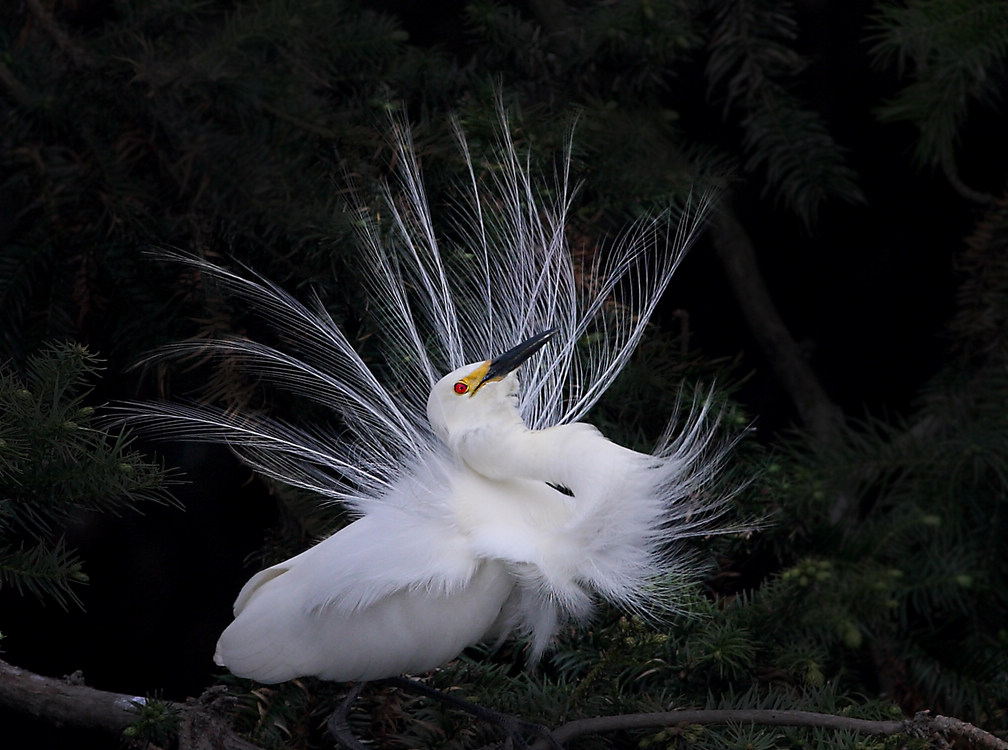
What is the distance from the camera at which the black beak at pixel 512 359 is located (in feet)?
6.24

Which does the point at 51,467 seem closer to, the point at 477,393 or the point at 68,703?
the point at 68,703

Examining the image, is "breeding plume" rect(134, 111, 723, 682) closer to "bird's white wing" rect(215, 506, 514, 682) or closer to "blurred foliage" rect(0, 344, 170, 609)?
"bird's white wing" rect(215, 506, 514, 682)

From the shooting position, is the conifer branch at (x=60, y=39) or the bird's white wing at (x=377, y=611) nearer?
the bird's white wing at (x=377, y=611)

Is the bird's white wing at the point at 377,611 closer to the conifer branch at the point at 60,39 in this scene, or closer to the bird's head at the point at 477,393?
the bird's head at the point at 477,393

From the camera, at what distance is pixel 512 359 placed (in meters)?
1.91

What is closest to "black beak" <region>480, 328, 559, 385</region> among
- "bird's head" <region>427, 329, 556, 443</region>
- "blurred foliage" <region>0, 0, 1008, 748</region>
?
"bird's head" <region>427, 329, 556, 443</region>

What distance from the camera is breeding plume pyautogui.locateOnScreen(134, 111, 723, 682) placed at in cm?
182

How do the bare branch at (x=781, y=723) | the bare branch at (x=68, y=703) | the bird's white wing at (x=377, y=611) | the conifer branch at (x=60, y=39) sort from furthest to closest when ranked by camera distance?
1. the conifer branch at (x=60, y=39)
2. the bird's white wing at (x=377, y=611)
3. the bare branch at (x=68, y=703)
4. the bare branch at (x=781, y=723)

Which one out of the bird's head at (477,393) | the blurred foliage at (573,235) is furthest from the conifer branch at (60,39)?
the bird's head at (477,393)

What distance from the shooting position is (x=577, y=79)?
2.50 meters

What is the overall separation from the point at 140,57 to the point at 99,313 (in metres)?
0.54

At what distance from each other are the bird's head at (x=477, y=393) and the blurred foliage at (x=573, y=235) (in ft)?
1.01

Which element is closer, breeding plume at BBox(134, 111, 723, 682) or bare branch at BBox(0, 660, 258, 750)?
bare branch at BBox(0, 660, 258, 750)

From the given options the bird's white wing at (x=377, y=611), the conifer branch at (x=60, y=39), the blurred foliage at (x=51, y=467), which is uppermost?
the conifer branch at (x=60, y=39)
